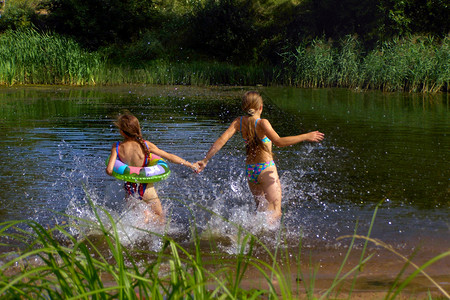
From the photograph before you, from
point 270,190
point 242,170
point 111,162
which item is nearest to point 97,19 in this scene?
point 242,170

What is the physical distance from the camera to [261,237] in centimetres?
586

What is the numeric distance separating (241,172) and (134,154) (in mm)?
2986

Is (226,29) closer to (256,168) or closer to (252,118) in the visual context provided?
(252,118)

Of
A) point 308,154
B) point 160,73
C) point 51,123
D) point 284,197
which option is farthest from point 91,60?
point 284,197

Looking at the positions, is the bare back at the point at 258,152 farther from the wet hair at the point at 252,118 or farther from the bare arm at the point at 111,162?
the bare arm at the point at 111,162

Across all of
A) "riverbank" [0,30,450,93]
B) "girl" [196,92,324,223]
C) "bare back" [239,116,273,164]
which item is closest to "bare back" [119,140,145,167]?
"girl" [196,92,324,223]

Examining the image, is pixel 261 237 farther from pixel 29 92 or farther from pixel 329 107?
pixel 29 92

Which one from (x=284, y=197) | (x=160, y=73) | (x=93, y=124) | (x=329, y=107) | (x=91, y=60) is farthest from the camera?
(x=160, y=73)

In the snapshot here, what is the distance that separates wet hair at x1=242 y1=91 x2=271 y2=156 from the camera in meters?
6.09

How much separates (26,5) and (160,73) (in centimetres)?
2092

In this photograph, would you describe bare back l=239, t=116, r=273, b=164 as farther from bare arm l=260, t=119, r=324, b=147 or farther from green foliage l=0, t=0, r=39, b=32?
green foliage l=0, t=0, r=39, b=32

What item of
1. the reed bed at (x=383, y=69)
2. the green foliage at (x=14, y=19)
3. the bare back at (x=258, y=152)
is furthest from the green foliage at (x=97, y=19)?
the bare back at (x=258, y=152)

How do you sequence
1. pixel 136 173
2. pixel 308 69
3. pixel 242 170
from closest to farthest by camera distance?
pixel 136 173 < pixel 242 170 < pixel 308 69

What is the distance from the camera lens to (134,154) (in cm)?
608
